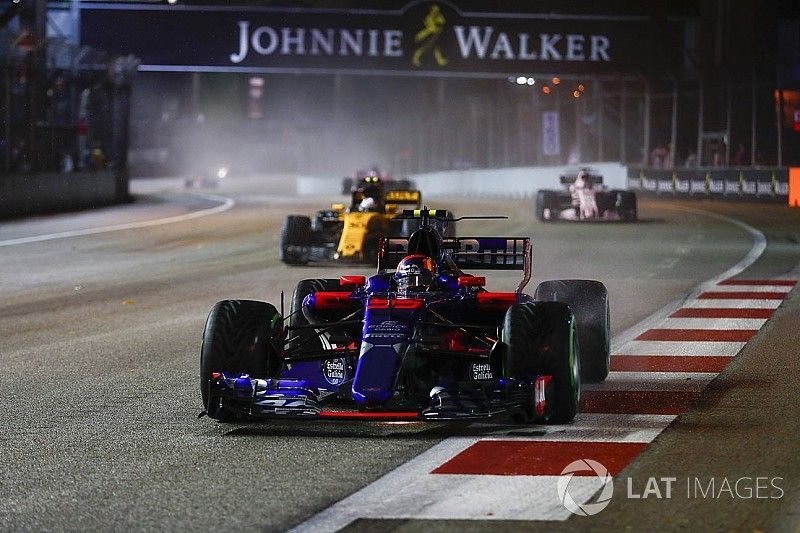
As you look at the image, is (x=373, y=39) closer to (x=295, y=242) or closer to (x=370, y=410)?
(x=295, y=242)

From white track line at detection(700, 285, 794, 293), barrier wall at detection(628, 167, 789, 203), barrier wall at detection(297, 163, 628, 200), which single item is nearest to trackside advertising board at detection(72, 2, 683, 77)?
barrier wall at detection(628, 167, 789, 203)

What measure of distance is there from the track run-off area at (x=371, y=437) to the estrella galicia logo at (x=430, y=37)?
2910 cm

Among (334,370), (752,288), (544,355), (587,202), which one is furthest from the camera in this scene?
(587,202)

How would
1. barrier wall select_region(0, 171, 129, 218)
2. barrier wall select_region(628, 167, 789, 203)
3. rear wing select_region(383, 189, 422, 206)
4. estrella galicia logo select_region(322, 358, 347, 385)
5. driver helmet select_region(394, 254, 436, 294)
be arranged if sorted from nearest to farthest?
estrella galicia logo select_region(322, 358, 347, 385) < driver helmet select_region(394, 254, 436, 294) < rear wing select_region(383, 189, 422, 206) < barrier wall select_region(0, 171, 129, 218) < barrier wall select_region(628, 167, 789, 203)

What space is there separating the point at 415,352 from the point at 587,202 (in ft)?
76.8

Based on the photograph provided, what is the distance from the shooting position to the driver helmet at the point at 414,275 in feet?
28.8

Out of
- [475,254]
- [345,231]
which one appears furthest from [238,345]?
[345,231]

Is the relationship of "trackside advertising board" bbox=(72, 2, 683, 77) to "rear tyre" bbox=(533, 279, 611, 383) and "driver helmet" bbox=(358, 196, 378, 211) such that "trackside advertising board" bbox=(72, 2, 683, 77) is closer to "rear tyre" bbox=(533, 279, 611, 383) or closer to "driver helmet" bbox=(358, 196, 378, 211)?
"driver helmet" bbox=(358, 196, 378, 211)

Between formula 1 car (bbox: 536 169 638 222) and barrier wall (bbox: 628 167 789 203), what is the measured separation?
9361 mm

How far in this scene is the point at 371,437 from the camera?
7.54m

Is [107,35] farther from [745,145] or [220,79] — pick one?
[220,79]

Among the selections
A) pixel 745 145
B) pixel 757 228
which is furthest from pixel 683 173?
pixel 757 228

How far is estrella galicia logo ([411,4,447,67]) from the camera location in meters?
44.9

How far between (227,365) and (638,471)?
2.48 meters
